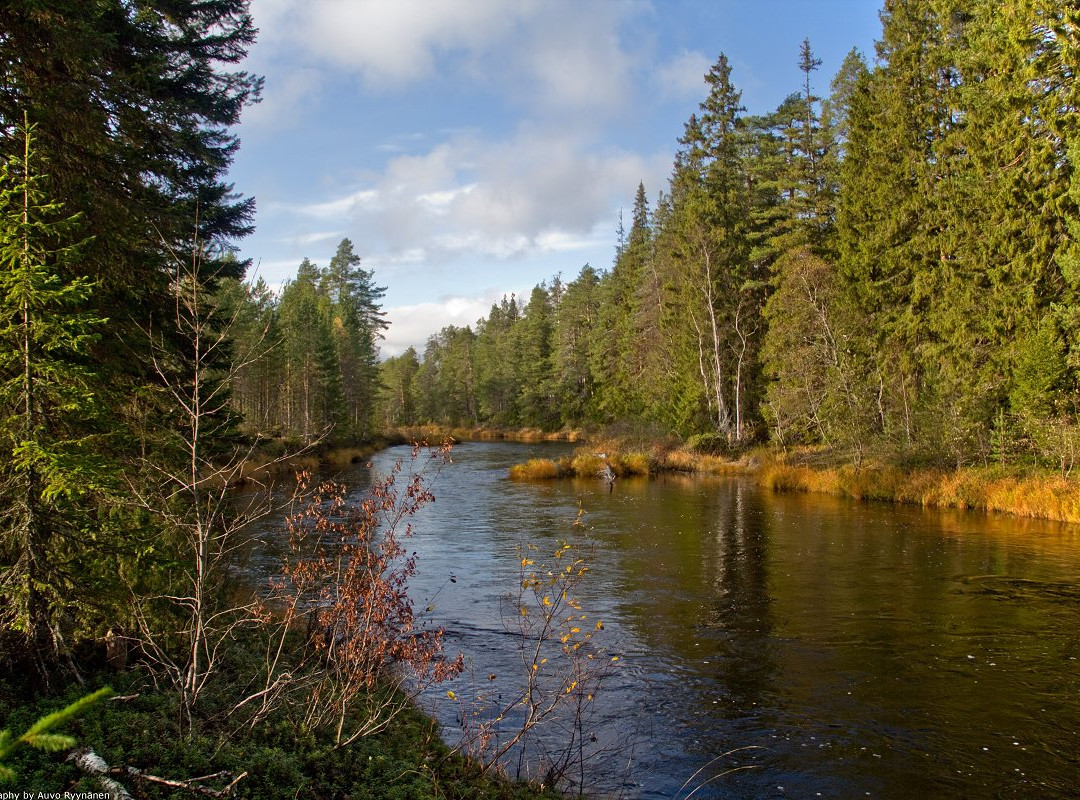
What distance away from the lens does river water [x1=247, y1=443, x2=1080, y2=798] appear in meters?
6.73

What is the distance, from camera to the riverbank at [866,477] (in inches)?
774

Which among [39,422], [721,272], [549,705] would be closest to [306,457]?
[721,272]

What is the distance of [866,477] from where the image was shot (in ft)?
81.9

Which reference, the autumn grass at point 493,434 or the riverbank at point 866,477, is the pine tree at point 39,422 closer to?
the riverbank at point 866,477

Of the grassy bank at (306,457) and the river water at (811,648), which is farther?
the grassy bank at (306,457)

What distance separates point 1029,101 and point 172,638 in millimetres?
26862

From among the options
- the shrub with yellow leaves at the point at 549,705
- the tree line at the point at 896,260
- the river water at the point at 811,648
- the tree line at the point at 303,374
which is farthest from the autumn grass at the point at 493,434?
the shrub with yellow leaves at the point at 549,705

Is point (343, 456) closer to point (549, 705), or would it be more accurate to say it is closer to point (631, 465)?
point (631, 465)

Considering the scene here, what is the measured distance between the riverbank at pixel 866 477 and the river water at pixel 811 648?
1114mm

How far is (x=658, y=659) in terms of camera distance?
964cm

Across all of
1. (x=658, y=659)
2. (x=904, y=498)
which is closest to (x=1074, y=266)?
(x=904, y=498)

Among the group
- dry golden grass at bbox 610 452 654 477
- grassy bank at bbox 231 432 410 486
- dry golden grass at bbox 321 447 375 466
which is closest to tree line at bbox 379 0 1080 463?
dry golden grass at bbox 610 452 654 477

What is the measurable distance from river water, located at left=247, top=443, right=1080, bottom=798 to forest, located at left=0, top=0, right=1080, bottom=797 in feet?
10.1

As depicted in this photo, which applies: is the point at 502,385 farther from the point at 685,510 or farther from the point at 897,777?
the point at 897,777
